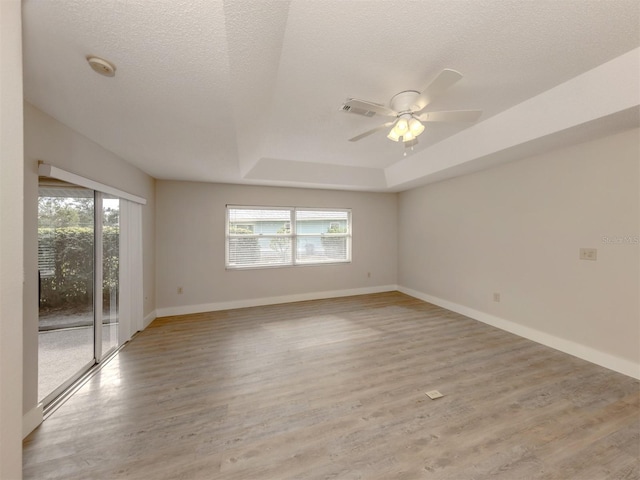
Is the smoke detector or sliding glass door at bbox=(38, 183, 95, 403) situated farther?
sliding glass door at bbox=(38, 183, 95, 403)

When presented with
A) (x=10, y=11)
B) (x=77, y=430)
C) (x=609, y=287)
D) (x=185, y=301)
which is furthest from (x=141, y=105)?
(x=609, y=287)

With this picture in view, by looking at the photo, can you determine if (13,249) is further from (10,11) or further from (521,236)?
(521,236)

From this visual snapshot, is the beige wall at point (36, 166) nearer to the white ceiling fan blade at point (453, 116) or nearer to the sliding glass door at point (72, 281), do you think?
the sliding glass door at point (72, 281)

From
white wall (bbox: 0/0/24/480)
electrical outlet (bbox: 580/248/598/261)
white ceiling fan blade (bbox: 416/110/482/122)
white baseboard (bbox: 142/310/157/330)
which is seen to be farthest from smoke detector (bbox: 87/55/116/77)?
electrical outlet (bbox: 580/248/598/261)

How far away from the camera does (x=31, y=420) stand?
1691 mm

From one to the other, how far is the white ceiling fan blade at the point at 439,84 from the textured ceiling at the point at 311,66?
0.73 ft

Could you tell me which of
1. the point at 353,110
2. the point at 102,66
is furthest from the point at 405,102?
the point at 102,66

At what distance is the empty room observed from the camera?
134 cm

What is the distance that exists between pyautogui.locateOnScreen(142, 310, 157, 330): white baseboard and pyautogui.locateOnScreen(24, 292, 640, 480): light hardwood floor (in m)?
0.60

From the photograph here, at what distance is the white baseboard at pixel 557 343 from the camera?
92.7 inches

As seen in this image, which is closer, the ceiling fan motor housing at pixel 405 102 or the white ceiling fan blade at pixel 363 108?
the white ceiling fan blade at pixel 363 108

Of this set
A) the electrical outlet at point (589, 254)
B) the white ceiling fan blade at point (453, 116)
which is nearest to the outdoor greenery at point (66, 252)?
the white ceiling fan blade at point (453, 116)

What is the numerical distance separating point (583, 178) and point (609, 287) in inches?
45.6

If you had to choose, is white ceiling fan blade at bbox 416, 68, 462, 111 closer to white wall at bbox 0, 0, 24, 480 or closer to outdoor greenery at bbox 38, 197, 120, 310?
white wall at bbox 0, 0, 24, 480
